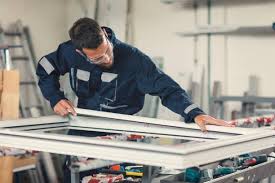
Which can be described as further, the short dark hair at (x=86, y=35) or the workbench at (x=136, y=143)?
the short dark hair at (x=86, y=35)

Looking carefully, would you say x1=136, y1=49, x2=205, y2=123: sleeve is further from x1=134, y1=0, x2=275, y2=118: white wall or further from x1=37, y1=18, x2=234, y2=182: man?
x1=134, y1=0, x2=275, y2=118: white wall

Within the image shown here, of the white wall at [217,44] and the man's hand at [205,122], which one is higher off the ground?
the white wall at [217,44]

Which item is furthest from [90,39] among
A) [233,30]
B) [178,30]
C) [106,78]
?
[178,30]

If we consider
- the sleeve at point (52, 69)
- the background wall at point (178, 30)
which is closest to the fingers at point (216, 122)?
the sleeve at point (52, 69)

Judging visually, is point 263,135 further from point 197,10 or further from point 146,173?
point 197,10

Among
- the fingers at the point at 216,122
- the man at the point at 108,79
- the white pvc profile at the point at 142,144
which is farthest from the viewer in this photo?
the man at the point at 108,79

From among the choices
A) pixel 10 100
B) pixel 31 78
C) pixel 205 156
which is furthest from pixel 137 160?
pixel 31 78

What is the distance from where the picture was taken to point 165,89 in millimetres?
2520

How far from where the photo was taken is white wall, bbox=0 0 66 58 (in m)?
5.34

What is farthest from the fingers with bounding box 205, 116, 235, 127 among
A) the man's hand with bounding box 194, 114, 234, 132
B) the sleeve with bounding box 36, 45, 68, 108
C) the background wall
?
the background wall

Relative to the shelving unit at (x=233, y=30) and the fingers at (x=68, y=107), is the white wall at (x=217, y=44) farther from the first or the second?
the fingers at (x=68, y=107)

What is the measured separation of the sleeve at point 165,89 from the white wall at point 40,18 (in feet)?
9.54

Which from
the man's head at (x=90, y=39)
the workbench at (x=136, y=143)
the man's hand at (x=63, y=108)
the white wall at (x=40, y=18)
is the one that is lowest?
the workbench at (x=136, y=143)

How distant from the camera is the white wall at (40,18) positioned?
534cm
